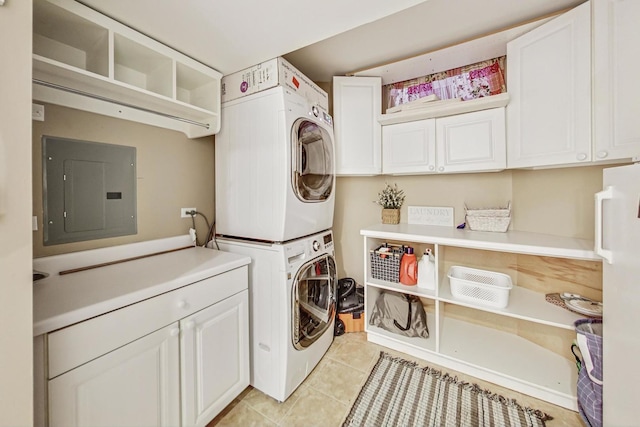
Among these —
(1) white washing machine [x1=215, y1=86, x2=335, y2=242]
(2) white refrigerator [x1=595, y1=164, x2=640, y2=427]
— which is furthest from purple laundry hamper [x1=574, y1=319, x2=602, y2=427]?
(1) white washing machine [x1=215, y1=86, x2=335, y2=242]

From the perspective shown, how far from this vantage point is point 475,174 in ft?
6.48

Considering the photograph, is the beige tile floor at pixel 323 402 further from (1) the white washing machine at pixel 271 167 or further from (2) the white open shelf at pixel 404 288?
(1) the white washing machine at pixel 271 167

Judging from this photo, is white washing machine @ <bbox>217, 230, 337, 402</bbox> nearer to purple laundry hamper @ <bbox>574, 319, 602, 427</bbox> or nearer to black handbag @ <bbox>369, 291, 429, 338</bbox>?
black handbag @ <bbox>369, 291, 429, 338</bbox>

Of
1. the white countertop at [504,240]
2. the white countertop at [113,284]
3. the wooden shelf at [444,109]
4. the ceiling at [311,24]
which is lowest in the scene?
the white countertop at [113,284]

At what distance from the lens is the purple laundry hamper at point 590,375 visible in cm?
117

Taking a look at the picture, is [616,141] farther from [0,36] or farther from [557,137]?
[0,36]

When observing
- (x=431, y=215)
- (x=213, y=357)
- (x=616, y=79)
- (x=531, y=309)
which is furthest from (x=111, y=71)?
(x=531, y=309)

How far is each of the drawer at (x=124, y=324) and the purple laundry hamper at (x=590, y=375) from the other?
1922 mm

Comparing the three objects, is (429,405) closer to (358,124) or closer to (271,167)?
(271,167)

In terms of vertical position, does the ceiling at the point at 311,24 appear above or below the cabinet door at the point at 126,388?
above

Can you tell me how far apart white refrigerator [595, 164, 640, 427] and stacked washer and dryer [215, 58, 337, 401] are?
1421 mm

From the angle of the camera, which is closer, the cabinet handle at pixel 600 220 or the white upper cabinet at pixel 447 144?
the cabinet handle at pixel 600 220

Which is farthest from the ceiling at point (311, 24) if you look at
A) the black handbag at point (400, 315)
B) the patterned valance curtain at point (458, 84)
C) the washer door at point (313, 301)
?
the black handbag at point (400, 315)

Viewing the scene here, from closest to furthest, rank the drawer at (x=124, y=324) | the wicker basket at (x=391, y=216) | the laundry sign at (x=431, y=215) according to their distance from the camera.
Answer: the drawer at (x=124, y=324) < the laundry sign at (x=431, y=215) < the wicker basket at (x=391, y=216)
